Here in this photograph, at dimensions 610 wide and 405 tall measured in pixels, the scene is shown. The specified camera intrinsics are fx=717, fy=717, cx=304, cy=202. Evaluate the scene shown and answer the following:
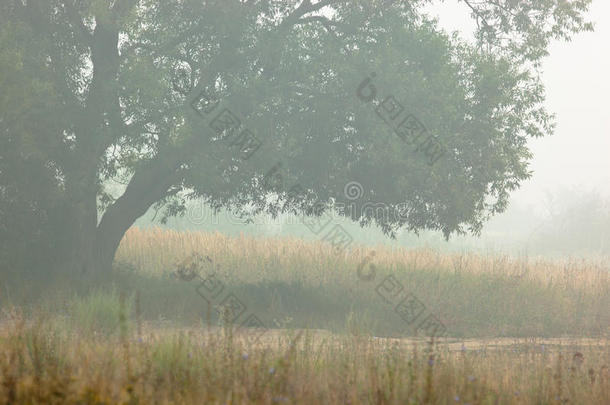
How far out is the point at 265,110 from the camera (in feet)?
51.4

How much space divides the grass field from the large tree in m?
2.13

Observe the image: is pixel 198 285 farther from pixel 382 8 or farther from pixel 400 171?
pixel 382 8

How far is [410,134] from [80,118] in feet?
23.9

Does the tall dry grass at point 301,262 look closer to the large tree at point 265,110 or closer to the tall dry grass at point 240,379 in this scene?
the large tree at point 265,110

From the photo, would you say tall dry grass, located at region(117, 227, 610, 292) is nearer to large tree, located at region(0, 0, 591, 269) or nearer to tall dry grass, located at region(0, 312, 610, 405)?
large tree, located at region(0, 0, 591, 269)

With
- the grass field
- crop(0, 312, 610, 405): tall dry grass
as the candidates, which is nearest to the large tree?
the grass field

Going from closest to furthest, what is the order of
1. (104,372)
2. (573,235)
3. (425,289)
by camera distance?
(104,372)
(425,289)
(573,235)

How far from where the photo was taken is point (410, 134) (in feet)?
51.2

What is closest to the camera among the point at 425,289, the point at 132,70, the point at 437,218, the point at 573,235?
the point at 132,70

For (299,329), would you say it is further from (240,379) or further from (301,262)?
(240,379)

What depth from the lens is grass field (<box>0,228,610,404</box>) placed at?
668 centimetres

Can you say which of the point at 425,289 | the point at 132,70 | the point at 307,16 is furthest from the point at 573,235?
the point at 132,70

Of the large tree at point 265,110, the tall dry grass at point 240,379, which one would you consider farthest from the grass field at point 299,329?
the large tree at point 265,110

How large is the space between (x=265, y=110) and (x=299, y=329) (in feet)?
15.7
